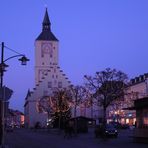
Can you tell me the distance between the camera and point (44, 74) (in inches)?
6024

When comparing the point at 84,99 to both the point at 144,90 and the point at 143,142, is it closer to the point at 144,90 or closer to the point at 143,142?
the point at 144,90

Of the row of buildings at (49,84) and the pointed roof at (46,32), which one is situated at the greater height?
the pointed roof at (46,32)

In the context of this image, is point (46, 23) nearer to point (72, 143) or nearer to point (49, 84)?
point (49, 84)

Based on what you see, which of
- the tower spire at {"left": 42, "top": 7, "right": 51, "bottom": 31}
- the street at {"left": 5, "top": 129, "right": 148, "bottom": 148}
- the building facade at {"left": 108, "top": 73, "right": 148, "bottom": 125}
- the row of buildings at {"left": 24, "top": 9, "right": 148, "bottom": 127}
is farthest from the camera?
the tower spire at {"left": 42, "top": 7, "right": 51, "bottom": 31}

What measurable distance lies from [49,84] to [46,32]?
91.9 feet

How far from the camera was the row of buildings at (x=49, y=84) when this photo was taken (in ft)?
426

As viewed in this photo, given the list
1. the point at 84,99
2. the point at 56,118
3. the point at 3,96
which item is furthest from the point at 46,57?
the point at 3,96

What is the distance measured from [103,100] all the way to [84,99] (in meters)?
16.6

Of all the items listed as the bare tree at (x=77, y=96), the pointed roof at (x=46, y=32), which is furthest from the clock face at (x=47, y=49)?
the bare tree at (x=77, y=96)

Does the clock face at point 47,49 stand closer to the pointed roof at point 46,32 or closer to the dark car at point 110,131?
the pointed roof at point 46,32

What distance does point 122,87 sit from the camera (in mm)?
82188

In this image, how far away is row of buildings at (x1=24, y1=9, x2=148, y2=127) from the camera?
129875mm

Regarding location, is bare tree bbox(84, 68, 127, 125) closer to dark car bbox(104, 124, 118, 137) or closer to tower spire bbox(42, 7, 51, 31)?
dark car bbox(104, 124, 118, 137)

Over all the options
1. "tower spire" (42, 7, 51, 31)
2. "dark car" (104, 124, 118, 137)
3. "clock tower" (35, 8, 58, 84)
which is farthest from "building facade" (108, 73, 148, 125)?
"dark car" (104, 124, 118, 137)
